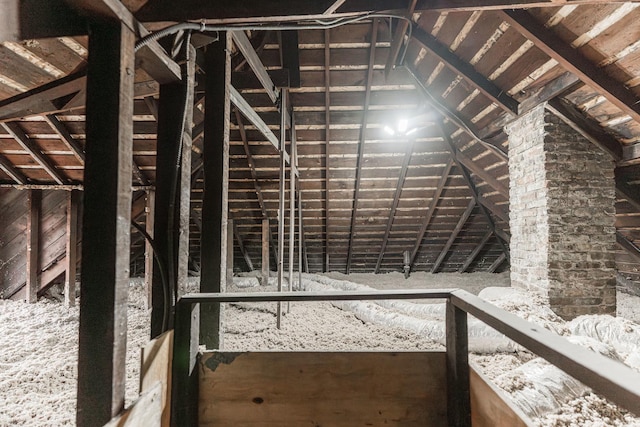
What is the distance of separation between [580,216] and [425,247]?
3.83m

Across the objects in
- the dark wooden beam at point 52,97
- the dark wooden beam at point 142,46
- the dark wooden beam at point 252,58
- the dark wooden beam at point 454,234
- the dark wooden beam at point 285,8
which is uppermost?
the dark wooden beam at point 252,58

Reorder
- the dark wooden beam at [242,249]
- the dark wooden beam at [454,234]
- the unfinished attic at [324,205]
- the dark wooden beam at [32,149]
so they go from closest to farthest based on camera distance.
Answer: the unfinished attic at [324,205]
the dark wooden beam at [32,149]
the dark wooden beam at [454,234]
the dark wooden beam at [242,249]

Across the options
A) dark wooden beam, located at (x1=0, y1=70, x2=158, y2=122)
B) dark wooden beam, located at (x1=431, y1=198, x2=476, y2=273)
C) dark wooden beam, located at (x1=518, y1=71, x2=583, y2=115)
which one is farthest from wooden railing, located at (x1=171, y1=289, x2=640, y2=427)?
dark wooden beam, located at (x1=431, y1=198, x2=476, y2=273)

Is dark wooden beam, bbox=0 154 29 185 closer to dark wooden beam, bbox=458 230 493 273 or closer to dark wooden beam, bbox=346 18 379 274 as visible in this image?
dark wooden beam, bbox=346 18 379 274

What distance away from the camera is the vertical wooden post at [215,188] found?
72.7 inches

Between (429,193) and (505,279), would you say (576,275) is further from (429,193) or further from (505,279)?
(505,279)

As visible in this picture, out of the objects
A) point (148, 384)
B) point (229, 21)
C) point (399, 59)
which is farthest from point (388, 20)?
point (148, 384)

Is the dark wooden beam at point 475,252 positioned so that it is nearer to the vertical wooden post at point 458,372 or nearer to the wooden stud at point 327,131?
the wooden stud at point 327,131

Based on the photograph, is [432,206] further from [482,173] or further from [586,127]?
[586,127]

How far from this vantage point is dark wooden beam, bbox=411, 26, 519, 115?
3.10 meters

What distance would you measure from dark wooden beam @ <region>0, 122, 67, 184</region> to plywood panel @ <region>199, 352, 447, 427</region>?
424 centimetres

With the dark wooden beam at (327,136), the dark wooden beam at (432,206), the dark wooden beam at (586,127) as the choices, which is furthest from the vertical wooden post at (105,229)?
the dark wooden beam at (432,206)

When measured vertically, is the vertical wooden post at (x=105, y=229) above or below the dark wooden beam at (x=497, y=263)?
above

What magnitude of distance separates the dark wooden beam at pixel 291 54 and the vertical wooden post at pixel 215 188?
136 cm
